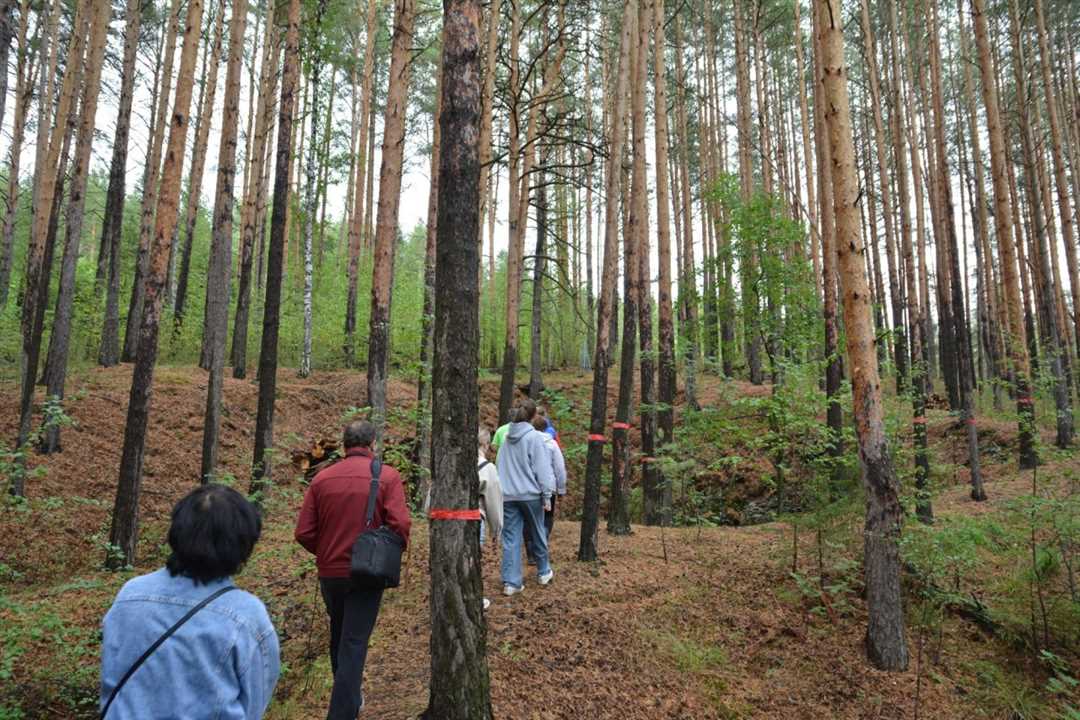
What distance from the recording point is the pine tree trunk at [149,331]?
21.9ft

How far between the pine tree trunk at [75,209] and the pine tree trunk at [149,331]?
2316 mm

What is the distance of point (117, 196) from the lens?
14.1 meters

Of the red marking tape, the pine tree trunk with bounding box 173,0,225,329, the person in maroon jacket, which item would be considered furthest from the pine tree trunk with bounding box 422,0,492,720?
the pine tree trunk with bounding box 173,0,225,329

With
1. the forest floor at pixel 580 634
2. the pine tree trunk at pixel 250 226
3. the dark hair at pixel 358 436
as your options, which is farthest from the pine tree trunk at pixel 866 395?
the pine tree trunk at pixel 250 226

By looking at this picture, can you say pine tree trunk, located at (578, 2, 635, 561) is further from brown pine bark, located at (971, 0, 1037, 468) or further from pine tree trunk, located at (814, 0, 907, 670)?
brown pine bark, located at (971, 0, 1037, 468)

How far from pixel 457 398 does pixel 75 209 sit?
29.9ft

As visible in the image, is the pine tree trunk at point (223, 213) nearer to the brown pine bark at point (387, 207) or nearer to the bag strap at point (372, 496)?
the brown pine bark at point (387, 207)

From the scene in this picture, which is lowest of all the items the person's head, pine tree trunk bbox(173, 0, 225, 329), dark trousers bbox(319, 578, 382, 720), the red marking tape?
dark trousers bbox(319, 578, 382, 720)

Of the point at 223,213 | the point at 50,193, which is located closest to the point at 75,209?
the point at 50,193

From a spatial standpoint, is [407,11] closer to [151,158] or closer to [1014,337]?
[1014,337]

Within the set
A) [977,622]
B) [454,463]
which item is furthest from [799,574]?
[454,463]

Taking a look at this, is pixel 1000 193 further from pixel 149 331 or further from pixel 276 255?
pixel 149 331

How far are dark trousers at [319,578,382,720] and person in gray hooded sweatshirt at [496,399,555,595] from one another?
7.85 feet

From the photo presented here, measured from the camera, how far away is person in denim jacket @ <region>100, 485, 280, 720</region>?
162cm
